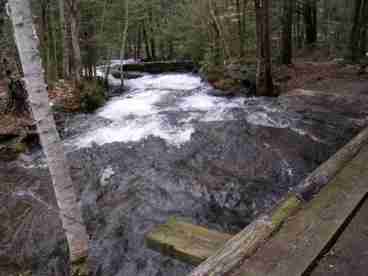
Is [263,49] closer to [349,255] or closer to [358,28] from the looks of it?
[358,28]

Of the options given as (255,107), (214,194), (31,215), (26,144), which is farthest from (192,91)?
(31,215)

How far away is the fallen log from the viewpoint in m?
2.04

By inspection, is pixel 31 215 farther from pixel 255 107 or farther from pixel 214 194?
pixel 255 107

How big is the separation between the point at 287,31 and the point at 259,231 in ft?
40.1

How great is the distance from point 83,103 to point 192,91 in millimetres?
4125

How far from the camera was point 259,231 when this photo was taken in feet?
7.57

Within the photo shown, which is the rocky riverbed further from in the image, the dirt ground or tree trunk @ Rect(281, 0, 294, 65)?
tree trunk @ Rect(281, 0, 294, 65)

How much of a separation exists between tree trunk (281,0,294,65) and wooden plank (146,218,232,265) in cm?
1181

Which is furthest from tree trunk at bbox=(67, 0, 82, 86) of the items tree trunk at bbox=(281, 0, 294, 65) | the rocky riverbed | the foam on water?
tree trunk at bbox=(281, 0, 294, 65)

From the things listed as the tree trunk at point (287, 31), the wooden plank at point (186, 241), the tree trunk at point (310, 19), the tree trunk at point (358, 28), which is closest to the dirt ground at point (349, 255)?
the wooden plank at point (186, 241)

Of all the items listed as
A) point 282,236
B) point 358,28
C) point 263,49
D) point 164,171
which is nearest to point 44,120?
point 282,236

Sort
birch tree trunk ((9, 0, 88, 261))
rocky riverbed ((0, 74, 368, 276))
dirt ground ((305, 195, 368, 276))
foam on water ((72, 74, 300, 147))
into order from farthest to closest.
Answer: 1. foam on water ((72, 74, 300, 147))
2. rocky riverbed ((0, 74, 368, 276))
3. birch tree trunk ((9, 0, 88, 261))
4. dirt ground ((305, 195, 368, 276))

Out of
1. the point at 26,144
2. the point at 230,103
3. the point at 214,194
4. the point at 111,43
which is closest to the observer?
the point at 214,194

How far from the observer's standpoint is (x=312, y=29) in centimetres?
1817
